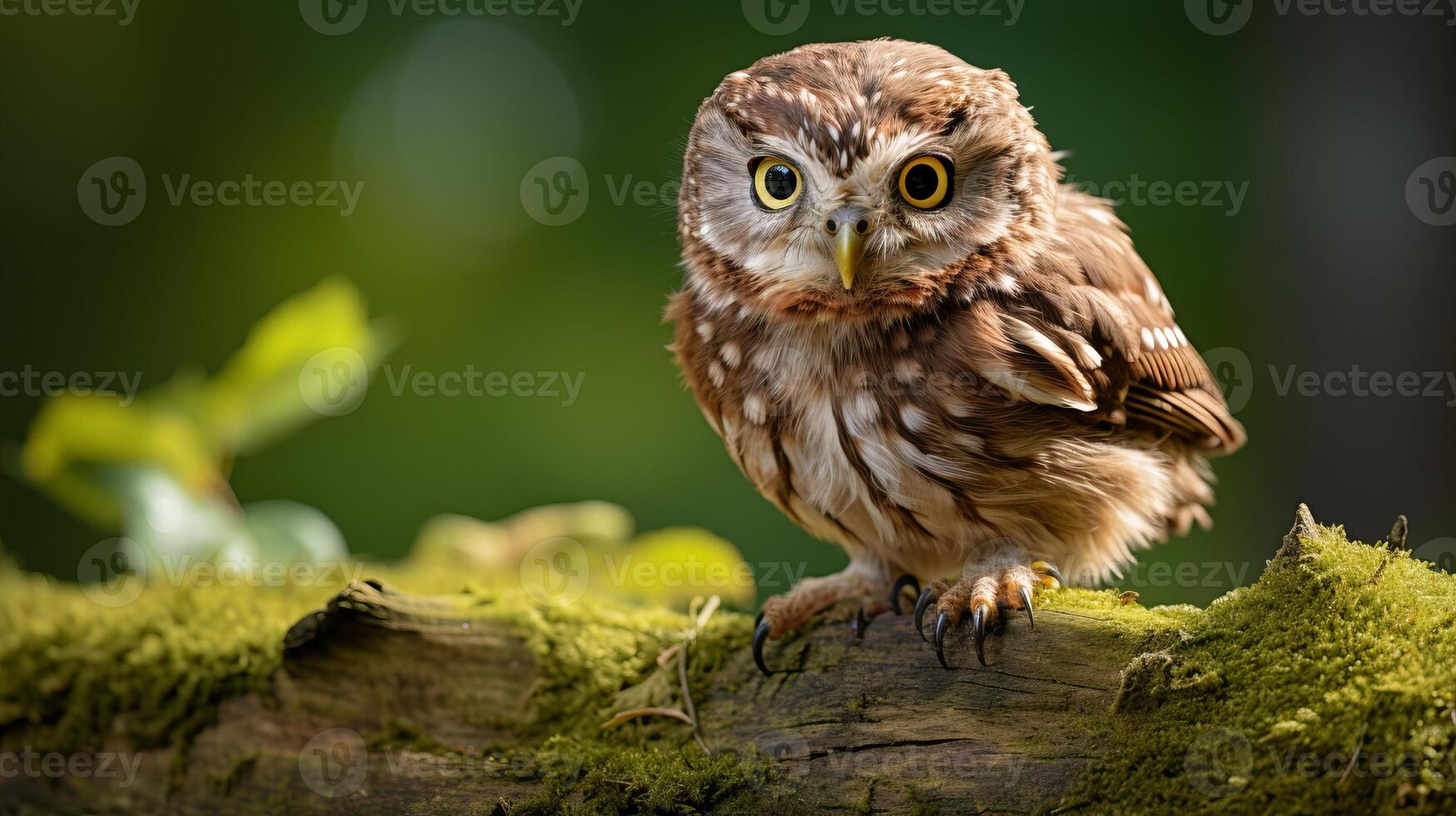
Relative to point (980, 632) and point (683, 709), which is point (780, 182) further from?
point (683, 709)

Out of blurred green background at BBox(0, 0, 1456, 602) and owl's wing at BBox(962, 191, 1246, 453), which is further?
blurred green background at BBox(0, 0, 1456, 602)

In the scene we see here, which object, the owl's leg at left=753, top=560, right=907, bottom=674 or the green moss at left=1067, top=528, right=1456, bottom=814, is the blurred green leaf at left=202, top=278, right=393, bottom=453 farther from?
the green moss at left=1067, top=528, right=1456, bottom=814

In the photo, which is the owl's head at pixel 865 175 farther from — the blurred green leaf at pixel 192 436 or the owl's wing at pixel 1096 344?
the blurred green leaf at pixel 192 436

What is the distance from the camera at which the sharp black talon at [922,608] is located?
1909mm

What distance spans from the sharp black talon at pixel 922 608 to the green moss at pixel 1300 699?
411mm

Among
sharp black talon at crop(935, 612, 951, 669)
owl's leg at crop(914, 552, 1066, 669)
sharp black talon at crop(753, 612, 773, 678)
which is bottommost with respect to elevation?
sharp black talon at crop(753, 612, 773, 678)

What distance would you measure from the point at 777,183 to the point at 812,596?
0.90 meters

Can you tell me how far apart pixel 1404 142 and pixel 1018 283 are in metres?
2.37

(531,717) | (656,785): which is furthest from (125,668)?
(656,785)

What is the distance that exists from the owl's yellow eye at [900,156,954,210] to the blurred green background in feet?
6.89

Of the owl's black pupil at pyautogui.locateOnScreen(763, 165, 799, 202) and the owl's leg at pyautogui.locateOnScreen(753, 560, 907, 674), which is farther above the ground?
the owl's black pupil at pyautogui.locateOnScreen(763, 165, 799, 202)

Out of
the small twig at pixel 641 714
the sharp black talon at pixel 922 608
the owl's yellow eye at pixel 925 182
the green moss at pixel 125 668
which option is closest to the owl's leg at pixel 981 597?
the sharp black talon at pixel 922 608

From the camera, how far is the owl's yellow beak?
182cm

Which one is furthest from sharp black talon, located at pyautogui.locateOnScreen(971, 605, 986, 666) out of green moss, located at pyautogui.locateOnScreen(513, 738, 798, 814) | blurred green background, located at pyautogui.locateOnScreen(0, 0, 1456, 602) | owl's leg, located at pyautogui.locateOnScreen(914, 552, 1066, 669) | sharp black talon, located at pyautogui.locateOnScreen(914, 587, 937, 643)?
blurred green background, located at pyautogui.locateOnScreen(0, 0, 1456, 602)
